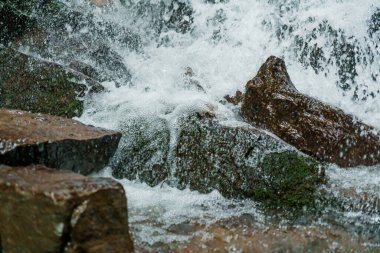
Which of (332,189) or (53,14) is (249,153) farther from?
(53,14)

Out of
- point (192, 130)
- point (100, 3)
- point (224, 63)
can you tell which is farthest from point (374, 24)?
point (100, 3)

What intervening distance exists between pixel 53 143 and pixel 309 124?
342cm

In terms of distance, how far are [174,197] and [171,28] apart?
6.84 m

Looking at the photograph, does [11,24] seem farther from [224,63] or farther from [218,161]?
[218,161]

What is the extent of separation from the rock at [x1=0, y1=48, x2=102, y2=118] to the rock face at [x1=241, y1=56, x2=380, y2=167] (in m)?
2.63

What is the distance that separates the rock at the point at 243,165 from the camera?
474 cm

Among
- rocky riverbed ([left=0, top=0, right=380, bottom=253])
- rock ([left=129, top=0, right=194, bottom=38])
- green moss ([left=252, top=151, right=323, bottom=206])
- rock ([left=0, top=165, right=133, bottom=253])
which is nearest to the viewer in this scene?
rock ([left=0, top=165, right=133, bottom=253])

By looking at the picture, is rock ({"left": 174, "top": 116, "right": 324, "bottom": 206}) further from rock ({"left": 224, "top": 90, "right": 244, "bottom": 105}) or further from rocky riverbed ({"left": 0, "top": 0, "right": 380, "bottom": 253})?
rock ({"left": 224, "top": 90, "right": 244, "bottom": 105})

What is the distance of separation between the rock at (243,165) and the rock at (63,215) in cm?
202

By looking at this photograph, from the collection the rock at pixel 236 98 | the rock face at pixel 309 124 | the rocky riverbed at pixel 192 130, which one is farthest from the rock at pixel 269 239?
the rock at pixel 236 98

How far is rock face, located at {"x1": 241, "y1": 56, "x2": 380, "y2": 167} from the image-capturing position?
568 cm

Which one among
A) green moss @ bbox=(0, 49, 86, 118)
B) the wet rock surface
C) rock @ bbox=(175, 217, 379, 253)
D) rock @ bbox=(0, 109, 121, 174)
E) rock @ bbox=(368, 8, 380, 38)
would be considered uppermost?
rock @ bbox=(368, 8, 380, 38)

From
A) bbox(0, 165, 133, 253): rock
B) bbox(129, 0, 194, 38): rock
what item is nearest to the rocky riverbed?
bbox(0, 165, 133, 253): rock

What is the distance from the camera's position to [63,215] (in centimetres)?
276
